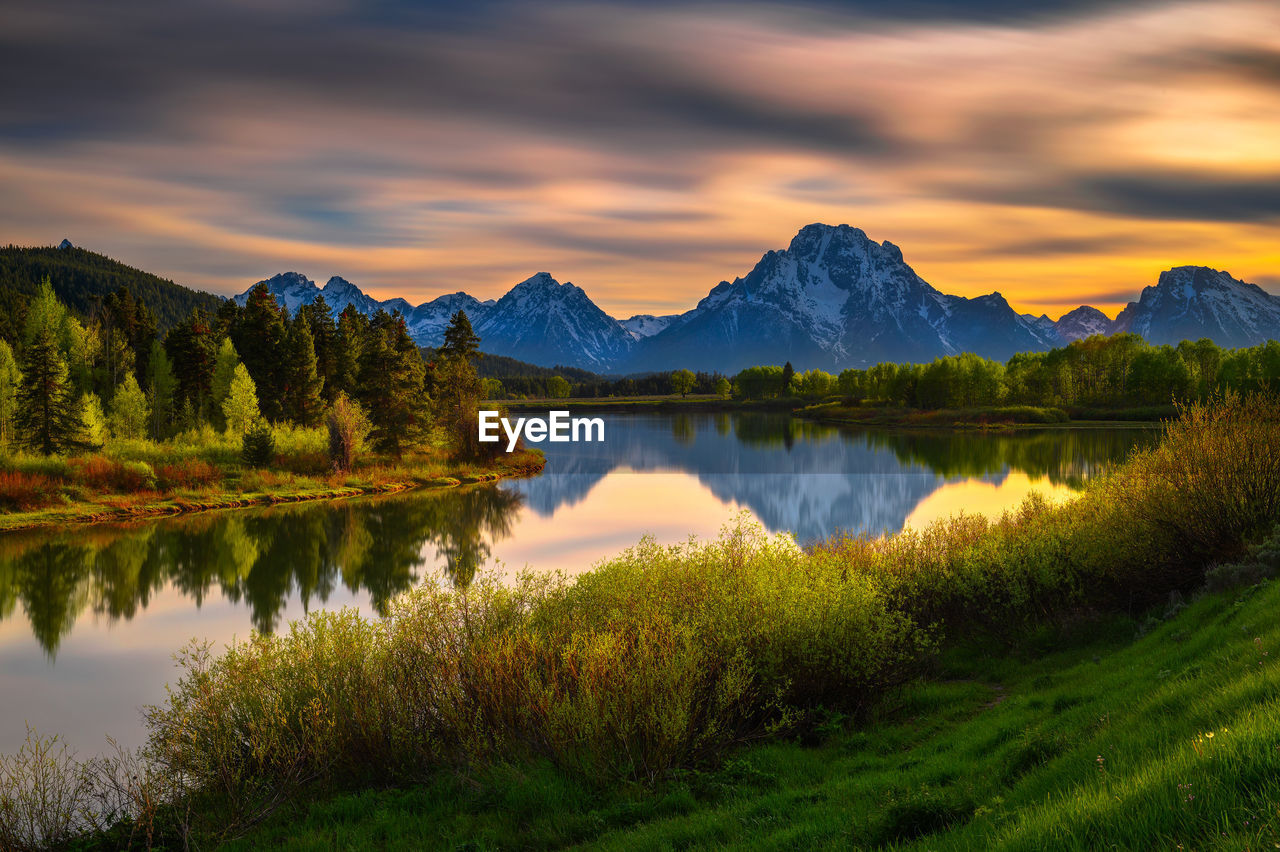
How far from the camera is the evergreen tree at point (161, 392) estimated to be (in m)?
69.1

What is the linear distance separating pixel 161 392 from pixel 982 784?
7983 cm

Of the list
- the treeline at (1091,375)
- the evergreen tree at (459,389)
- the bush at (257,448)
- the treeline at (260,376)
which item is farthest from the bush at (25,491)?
the treeline at (1091,375)

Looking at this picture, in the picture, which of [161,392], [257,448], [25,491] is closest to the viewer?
[25,491]

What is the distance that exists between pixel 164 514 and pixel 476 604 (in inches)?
1486

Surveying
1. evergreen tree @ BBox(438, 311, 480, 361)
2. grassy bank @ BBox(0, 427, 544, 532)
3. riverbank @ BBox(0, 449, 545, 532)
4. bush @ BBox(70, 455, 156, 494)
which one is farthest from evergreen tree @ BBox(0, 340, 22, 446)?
evergreen tree @ BBox(438, 311, 480, 361)

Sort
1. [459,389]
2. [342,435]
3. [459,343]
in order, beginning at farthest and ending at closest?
1. [459,343]
2. [459,389]
3. [342,435]

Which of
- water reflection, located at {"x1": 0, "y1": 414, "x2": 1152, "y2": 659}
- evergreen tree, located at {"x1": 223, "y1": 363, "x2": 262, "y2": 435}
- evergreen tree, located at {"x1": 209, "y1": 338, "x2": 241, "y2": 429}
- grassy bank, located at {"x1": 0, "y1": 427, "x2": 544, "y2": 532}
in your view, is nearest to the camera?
water reflection, located at {"x1": 0, "y1": 414, "x2": 1152, "y2": 659}

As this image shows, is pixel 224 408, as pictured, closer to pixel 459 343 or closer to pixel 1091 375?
pixel 459 343

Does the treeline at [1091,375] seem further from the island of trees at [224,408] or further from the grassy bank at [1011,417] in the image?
the island of trees at [224,408]

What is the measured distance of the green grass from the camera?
5.45m

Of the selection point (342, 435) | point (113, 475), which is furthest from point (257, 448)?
point (113, 475)

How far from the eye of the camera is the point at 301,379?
69000mm

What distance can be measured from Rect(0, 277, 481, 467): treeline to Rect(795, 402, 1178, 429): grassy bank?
3617 inches

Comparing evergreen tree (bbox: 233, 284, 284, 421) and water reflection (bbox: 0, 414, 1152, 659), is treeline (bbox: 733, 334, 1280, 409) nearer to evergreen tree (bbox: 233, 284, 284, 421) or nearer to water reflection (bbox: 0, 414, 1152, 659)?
water reflection (bbox: 0, 414, 1152, 659)
